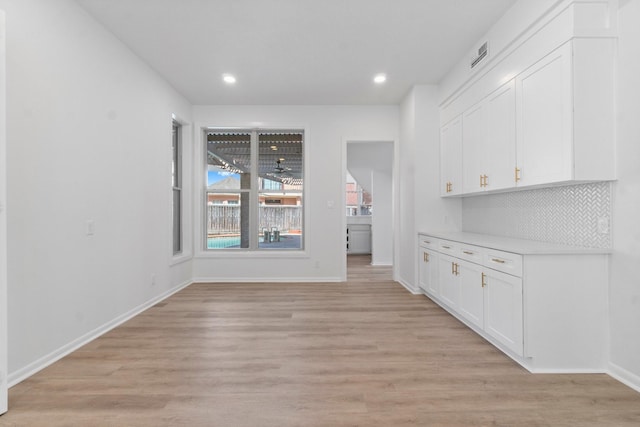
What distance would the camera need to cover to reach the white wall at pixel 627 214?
2117mm

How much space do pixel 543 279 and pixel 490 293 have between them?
52 cm

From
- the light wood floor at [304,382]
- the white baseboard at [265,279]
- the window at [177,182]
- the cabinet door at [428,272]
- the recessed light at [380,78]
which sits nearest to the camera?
the light wood floor at [304,382]

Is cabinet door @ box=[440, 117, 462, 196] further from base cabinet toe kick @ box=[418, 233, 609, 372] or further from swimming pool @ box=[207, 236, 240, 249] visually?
swimming pool @ box=[207, 236, 240, 249]

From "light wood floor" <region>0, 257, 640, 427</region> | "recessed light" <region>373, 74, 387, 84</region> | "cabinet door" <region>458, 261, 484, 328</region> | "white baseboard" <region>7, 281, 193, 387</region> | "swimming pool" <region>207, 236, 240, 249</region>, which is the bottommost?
"light wood floor" <region>0, 257, 640, 427</region>

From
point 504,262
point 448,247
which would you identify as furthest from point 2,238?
point 448,247

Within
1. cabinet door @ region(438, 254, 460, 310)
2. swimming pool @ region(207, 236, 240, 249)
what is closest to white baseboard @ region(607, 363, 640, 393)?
cabinet door @ region(438, 254, 460, 310)

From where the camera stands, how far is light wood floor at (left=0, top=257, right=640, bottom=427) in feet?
6.07

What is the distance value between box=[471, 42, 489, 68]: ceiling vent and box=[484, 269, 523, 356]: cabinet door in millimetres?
2166

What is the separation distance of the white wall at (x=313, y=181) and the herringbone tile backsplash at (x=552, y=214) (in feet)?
7.04

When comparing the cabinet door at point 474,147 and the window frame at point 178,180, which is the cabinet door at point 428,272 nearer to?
the cabinet door at point 474,147

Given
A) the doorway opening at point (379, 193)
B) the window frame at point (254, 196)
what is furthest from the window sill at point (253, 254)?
the doorway opening at point (379, 193)

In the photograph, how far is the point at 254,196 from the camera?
575 centimetres

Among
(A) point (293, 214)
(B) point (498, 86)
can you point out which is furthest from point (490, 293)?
(A) point (293, 214)

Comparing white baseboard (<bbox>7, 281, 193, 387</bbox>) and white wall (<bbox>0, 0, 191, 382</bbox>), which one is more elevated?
white wall (<bbox>0, 0, 191, 382</bbox>)
